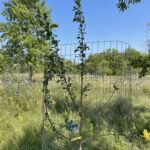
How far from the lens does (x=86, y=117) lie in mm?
8812

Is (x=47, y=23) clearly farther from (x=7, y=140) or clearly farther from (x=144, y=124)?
(x=144, y=124)

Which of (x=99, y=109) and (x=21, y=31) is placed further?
(x=21, y=31)

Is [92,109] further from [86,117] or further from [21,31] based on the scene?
[21,31]

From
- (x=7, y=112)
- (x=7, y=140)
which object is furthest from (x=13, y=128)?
(x=7, y=112)

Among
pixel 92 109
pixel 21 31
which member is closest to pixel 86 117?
pixel 92 109

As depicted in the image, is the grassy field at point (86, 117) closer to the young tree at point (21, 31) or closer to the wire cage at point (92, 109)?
the wire cage at point (92, 109)

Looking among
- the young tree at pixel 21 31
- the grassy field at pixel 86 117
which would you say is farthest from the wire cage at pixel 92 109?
the young tree at pixel 21 31

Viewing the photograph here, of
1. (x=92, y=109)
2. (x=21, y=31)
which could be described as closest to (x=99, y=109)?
(x=92, y=109)

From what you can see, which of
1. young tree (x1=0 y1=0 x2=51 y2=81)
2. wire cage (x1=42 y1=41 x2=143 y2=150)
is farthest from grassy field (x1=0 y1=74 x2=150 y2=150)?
young tree (x1=0 y1=0 x2=51 y2=81)

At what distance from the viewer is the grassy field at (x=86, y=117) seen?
23.2 ft

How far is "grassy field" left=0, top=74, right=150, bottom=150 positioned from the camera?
7.06 metres

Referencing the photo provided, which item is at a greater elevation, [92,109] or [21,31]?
[21,31]

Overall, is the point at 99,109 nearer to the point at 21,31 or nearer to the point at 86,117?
the point at 86,117

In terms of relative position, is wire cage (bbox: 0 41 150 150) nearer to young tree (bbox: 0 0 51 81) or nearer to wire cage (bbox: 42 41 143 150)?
wire cage (bbox: 42 41 143 150)
